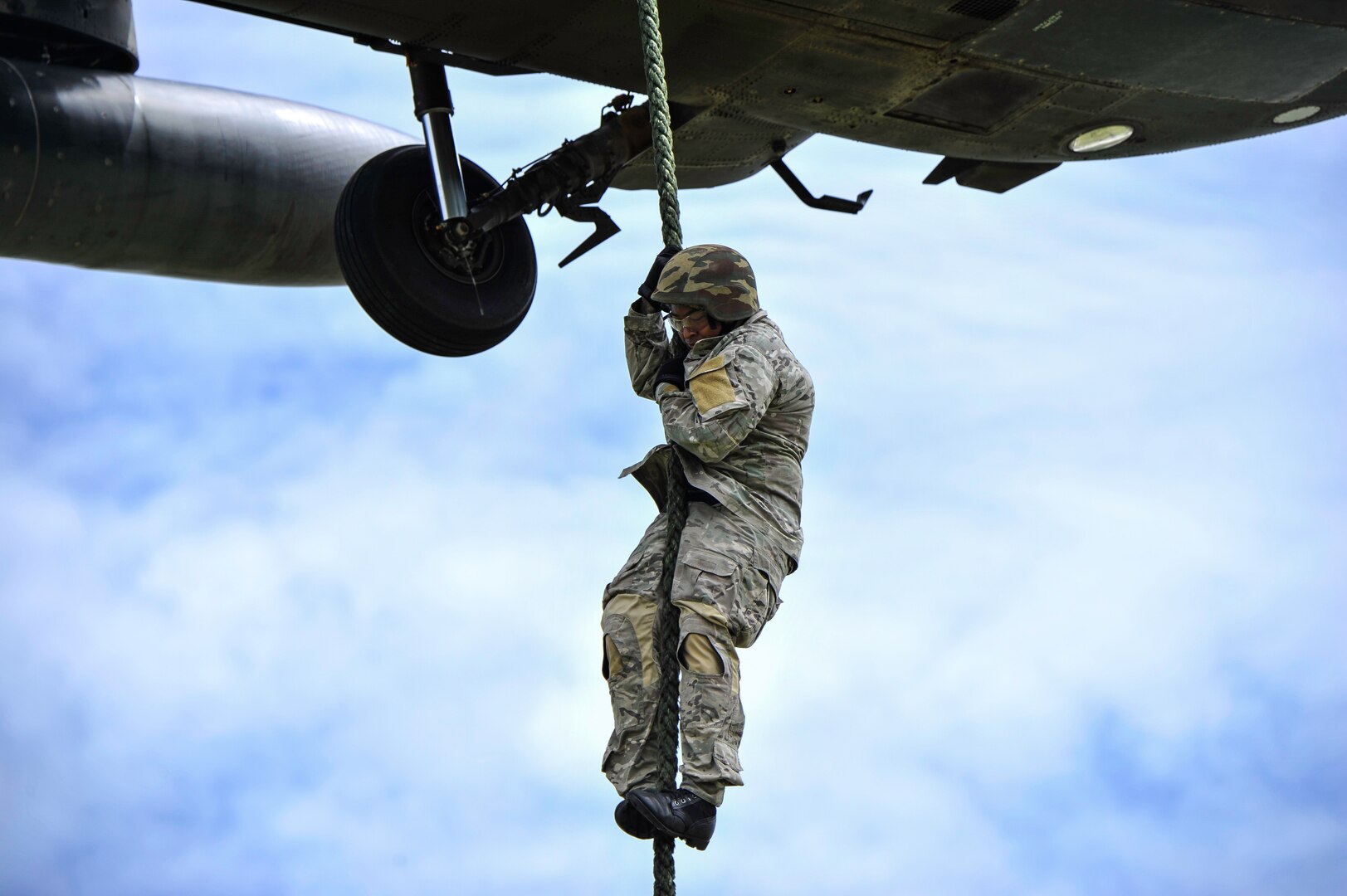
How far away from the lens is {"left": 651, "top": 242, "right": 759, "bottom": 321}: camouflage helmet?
17.5ft

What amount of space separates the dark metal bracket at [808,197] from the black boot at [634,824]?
602 centimetres

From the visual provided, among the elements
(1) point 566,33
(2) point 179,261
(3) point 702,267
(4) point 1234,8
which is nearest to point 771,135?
(1) point 566,33

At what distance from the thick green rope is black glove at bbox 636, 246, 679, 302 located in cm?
2

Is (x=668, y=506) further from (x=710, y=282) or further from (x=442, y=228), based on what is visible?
(x=442, y=228)

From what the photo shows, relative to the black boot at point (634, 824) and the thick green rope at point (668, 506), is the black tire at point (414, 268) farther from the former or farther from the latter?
the black boot at point (634, 824)

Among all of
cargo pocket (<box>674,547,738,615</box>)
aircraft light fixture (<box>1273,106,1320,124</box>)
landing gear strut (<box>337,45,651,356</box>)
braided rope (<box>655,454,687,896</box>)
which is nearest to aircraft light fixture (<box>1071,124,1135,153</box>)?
aircraft light fixture (<box>1273,106,1320,124</box>)

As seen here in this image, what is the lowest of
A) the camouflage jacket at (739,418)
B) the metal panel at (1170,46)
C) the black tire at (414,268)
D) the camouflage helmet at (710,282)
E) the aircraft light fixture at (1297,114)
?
the camouflage jacket at (739,418)

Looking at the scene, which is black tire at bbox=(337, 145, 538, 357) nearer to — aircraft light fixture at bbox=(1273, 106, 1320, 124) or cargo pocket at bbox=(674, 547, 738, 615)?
→ cargo pocket at bbox=(674, 547, 738, 615)

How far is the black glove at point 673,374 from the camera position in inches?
213

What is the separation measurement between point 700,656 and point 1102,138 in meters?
6.28

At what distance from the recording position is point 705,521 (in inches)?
211

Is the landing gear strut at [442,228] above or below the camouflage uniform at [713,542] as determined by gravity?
above

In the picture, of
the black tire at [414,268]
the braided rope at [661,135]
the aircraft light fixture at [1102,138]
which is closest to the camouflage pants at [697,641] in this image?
the braided rope at [661,135]

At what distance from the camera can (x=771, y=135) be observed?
1066 cm
